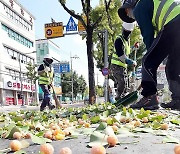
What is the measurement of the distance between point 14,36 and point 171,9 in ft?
152

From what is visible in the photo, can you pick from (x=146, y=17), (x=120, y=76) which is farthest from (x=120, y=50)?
(x=146, y=17)

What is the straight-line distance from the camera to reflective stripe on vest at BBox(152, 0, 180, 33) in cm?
296

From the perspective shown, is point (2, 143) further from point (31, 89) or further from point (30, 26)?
point (30, 26)

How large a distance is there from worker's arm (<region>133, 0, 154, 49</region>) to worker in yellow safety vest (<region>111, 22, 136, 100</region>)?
2301mm

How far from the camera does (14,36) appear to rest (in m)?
46.8

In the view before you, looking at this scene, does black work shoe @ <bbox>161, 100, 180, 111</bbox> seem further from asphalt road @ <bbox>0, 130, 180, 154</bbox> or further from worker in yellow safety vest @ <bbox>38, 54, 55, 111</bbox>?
worker in yellow safety vest @ <bbox>38, 54, 55, 111</bbox>

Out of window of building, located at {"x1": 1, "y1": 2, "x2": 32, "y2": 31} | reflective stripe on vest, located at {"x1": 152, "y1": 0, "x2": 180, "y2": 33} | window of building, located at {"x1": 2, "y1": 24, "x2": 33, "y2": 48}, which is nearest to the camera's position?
reflective stripe on vest, located at {"x1": 152, "y1": 0, "x2": 180, "y2": 33}

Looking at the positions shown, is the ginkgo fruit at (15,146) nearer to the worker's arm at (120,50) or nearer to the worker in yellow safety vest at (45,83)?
the worker's arm at (120,50)

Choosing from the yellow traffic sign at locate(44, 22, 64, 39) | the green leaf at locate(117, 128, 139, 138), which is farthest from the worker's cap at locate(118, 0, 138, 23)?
the yellow traffic sign at locate(44, 22, 64, 39)

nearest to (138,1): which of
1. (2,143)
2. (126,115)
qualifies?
(126,115)

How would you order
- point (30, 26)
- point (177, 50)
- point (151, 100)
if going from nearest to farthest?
1. point (177, 50)
2. point (151, 100)
3. point (30, 26)

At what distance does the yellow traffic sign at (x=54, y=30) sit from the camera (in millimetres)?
18248

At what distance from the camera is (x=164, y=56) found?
327 cm

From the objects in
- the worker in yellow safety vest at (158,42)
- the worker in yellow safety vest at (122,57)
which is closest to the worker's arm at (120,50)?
the worker in yellow safety vest at (122,57)
